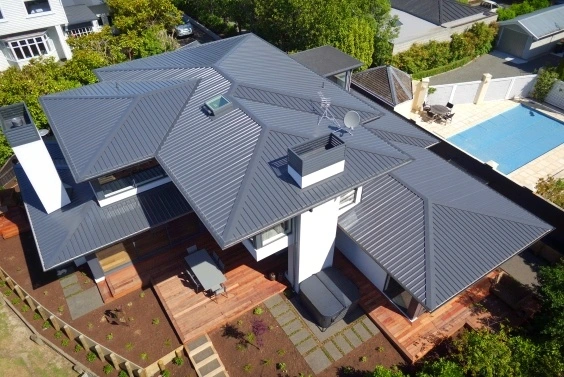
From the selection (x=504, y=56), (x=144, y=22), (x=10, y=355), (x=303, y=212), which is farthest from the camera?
(x=504, y=56)

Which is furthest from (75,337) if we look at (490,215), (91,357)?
(490,215)

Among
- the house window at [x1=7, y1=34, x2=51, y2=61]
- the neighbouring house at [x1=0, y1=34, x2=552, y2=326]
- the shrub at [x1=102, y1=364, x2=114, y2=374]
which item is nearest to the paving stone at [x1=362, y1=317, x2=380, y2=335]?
the neighbouring house at [x1=0, y1=34, x2=552, y2=326]

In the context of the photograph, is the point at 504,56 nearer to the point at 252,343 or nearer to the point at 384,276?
the point at 384,276

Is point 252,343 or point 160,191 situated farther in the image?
point 160,191

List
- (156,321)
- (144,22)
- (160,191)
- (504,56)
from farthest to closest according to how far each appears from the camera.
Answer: (504,56) → (144,22) → (160,191) → (156,321)

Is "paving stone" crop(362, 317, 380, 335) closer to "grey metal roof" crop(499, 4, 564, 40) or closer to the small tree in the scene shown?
the small tree

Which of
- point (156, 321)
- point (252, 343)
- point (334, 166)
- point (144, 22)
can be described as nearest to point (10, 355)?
point (156, 321)

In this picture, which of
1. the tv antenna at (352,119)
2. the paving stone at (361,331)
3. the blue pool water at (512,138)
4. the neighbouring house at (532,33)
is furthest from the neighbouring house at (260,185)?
the neighbouring house at (532,33)
